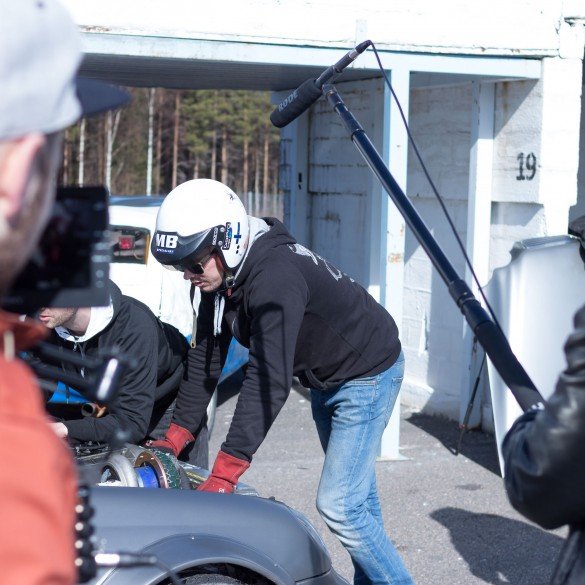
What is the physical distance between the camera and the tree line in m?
52.0

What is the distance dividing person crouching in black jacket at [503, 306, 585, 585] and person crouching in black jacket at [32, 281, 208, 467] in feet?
8.14

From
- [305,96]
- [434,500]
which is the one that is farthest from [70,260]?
[434,500]

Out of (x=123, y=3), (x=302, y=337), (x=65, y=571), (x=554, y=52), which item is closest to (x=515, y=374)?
(x=65, y=571)

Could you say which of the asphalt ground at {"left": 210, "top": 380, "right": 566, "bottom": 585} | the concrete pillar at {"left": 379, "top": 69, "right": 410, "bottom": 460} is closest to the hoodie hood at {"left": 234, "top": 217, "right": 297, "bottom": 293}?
the asphalt ground at {"left": 210, "top": 380, "right": 566, "bottom": 585}

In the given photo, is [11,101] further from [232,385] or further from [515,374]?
[232,385]

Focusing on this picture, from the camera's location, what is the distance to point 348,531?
4.43m

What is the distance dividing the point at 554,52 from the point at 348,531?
15.3 ft

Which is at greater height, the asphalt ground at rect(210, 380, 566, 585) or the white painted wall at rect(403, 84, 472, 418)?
the white painted wall at rect(403, 84, 472, 418)

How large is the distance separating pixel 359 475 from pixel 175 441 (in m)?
0.77

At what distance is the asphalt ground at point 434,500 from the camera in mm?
5793

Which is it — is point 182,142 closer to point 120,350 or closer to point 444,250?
point 444,250

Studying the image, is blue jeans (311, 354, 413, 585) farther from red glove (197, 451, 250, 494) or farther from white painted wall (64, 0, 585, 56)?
white painted wall (64, 0, 585, 56)

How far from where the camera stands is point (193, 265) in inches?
166

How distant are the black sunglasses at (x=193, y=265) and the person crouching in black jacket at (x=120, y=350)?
16.1 inches
